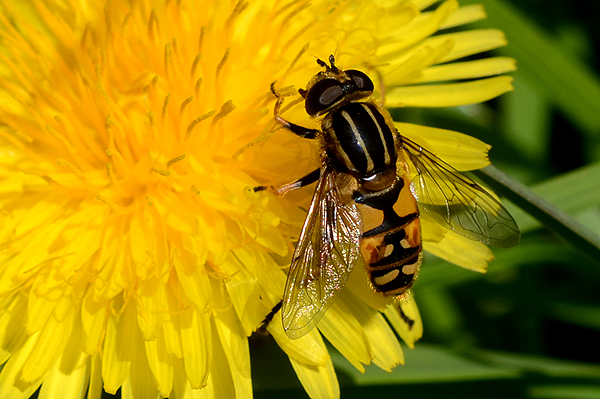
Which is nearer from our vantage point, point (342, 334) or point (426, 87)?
point (342, 334)

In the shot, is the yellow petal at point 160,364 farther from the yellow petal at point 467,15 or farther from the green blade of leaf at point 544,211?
the yellow petal at point 467,15

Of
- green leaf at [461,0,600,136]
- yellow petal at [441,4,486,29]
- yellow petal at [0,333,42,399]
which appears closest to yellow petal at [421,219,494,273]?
yellow petal at [441,4,486,29]

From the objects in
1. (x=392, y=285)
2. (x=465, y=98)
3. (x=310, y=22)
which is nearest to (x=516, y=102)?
(x=465, y=98)

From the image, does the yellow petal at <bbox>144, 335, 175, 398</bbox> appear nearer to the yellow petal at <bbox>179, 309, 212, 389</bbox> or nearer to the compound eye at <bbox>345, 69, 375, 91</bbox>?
the yellow petal at <bbox>179, 309, 212, 389</bbox>

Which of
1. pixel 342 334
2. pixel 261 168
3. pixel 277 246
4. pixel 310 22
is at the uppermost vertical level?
pixel 310 22

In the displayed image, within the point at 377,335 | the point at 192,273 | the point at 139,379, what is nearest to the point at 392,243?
the point at 377,335

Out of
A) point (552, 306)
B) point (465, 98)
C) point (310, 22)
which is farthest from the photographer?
point (552, 306)

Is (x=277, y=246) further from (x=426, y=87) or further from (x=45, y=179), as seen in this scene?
(x=426, y=87)
